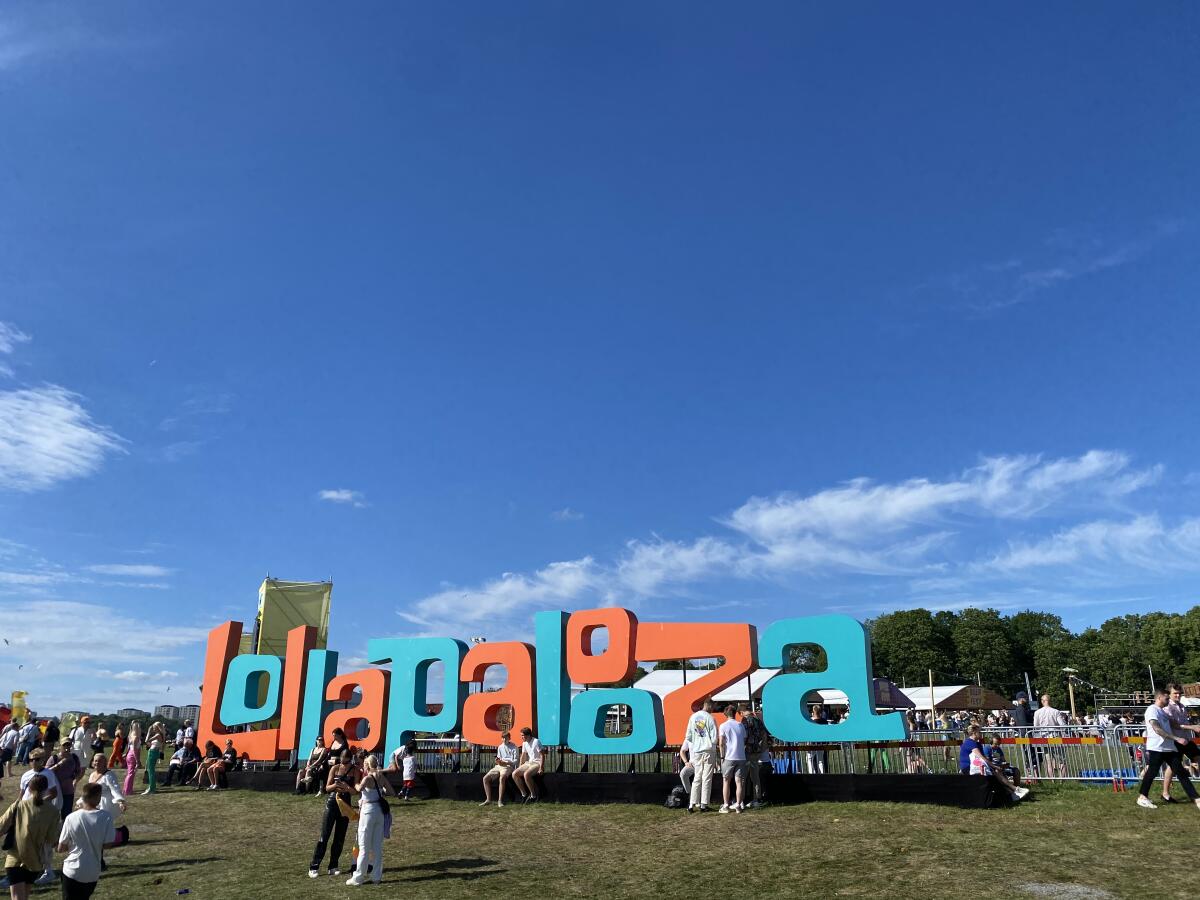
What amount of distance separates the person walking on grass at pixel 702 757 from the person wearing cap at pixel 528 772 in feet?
12.4

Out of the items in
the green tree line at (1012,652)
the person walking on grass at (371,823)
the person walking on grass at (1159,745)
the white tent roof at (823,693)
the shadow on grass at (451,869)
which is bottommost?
the shadow on grass at (451,869)

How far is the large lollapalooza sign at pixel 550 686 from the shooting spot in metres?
17.2

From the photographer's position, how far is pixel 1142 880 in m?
9.48

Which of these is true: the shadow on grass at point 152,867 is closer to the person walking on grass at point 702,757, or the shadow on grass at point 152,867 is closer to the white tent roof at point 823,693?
the person walking on grass at point 702,757

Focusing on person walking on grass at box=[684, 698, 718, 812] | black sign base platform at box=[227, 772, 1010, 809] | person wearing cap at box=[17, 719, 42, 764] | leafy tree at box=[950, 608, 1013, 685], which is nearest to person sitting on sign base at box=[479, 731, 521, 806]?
black sign base platform at box=[227, 772, 1010, 809]

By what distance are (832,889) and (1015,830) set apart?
14.8 feet

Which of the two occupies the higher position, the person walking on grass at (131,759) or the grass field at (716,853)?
the person walking on grass at (131,759)

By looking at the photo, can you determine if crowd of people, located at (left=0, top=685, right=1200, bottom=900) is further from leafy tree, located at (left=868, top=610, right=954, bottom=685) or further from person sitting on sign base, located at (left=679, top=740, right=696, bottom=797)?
leafy tree, located at (left=868, top=610, right=954, bottom=685)

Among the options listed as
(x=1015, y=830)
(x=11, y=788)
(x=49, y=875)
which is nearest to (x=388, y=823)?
(x=49, y=875)

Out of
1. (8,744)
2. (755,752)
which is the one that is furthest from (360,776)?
(8,744)

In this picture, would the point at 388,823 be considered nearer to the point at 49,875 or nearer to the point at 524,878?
the point at 524,878

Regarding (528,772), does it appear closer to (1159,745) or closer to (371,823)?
(371,823)

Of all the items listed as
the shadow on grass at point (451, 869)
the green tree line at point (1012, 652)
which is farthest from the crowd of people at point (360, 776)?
the green tree line at point (1012, 652)

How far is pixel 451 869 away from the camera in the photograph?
11.8 m
